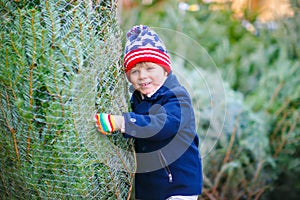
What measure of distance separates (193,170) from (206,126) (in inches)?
53.1

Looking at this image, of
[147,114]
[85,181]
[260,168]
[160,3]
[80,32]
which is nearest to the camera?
[80,32]

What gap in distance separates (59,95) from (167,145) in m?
0.54

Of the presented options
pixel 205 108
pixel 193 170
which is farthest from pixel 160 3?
pixel 193 170

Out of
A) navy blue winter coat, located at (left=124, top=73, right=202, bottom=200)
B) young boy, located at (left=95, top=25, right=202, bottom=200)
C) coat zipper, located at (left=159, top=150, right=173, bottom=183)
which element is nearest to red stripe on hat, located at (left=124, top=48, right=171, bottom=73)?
young boy, located at (left=95, top=25, right=202, bottom=200)

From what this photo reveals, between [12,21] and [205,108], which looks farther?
[205,108]

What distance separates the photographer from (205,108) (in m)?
3.39

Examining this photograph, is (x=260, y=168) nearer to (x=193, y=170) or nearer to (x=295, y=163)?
(x=295, y=163)

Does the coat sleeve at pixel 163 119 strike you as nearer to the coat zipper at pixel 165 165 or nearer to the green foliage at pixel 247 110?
the coat zipper at pixel 165 165

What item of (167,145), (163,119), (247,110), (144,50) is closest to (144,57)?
(144,50)

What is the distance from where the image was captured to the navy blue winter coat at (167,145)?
187 cm

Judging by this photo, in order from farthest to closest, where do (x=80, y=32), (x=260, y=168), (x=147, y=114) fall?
(x=260, y=168), (x=147, y=114), (x=80, y=32)

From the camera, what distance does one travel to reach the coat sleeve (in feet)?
5.96

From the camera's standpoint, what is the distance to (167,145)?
198 centimetres

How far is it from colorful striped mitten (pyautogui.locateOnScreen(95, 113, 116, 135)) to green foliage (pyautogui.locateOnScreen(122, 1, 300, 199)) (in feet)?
4.40
